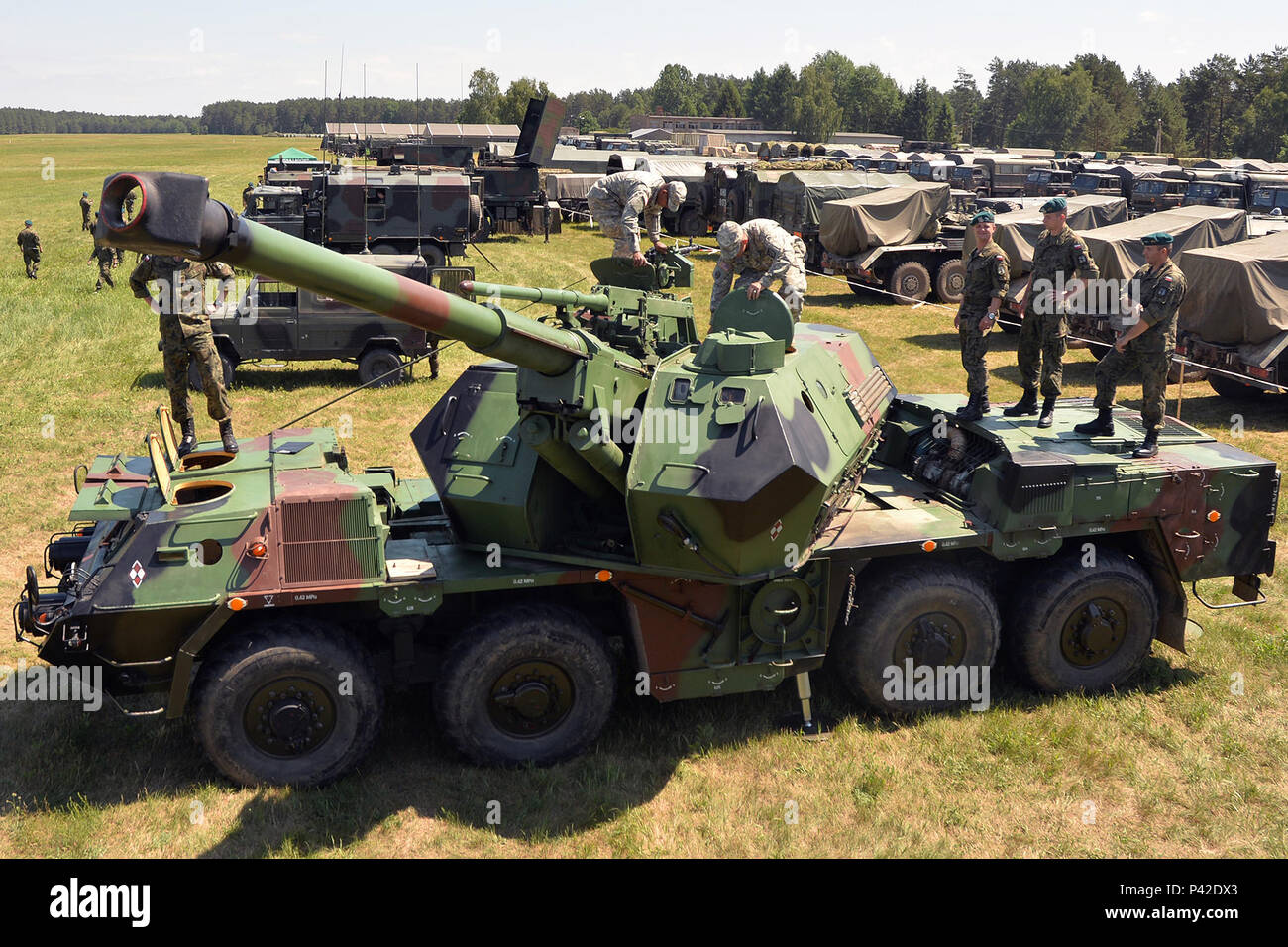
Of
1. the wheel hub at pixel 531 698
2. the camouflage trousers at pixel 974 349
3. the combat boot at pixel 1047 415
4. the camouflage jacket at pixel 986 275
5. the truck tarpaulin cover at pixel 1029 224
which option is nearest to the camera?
the wheel hub at pixel 531 698

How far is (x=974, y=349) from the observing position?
30.6ft

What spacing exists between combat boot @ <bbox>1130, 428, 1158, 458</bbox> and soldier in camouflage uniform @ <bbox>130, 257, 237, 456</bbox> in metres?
7.37

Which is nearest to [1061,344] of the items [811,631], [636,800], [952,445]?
[952,445]

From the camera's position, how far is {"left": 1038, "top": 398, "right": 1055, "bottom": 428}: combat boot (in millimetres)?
8938

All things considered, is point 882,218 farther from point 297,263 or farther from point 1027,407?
point 297,263

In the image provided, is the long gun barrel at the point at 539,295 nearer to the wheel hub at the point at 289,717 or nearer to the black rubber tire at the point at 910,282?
the wheel hub at the point at 289,717

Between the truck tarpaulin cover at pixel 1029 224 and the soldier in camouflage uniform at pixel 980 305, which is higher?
the truck tarpaulin cover at pixel 1029 224

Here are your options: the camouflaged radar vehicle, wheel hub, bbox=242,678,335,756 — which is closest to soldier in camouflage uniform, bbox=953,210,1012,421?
the camouflaged radar vehicle

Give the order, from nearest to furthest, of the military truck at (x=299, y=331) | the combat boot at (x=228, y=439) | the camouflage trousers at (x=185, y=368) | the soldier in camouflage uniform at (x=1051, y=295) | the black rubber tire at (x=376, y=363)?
the combat boot at (x=228, y=439), the soldier in camouflage uniform at (x=1051, y=295), the camouflage trousers at (x=185, y=368), the military truck at (x=299, y=331), the black rubber tire at (x=376, y=363)

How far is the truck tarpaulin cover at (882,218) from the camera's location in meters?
23.0

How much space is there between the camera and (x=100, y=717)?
7.71 meters

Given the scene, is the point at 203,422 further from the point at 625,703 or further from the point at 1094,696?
the point at 1094,696

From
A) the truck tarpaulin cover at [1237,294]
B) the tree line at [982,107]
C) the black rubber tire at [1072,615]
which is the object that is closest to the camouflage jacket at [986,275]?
the black rubber tire at [1072,615]

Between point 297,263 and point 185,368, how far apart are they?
516cm
